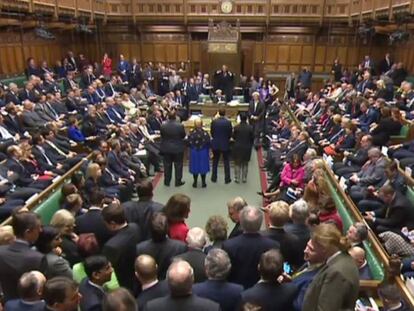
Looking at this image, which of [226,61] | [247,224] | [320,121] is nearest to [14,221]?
[247,224]

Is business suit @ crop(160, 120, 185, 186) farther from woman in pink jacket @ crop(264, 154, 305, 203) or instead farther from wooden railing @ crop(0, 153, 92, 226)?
wooden railing @ crop(0, 153, 92, 226)

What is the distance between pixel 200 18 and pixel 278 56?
12.1ft

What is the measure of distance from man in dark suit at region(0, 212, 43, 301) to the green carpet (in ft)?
11.6

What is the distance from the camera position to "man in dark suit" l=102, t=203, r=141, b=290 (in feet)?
11.3

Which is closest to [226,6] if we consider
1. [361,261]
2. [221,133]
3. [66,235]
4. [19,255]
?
[221,133]

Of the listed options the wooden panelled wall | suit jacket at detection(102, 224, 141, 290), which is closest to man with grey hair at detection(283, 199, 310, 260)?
suit jacket at detection(102, 224, 141, 290)

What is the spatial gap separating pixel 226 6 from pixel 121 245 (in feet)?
50.4

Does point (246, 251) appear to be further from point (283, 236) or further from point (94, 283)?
point (94, 283)

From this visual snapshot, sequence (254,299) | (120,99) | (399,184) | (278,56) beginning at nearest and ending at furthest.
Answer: (254,299), (399,184), (120,99), (278,56)

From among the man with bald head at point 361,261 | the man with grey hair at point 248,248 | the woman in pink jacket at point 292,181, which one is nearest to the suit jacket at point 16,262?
the man with grey hair at point 248,248

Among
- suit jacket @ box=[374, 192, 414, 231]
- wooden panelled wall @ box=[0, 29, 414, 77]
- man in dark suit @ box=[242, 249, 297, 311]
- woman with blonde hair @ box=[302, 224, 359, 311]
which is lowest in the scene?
suit jacket @ box=[374, 192, 414, 231]

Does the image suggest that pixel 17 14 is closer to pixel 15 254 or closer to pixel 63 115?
A: pixel 63 115

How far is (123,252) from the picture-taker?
3.48 metres

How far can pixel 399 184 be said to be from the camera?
5.23 metres
